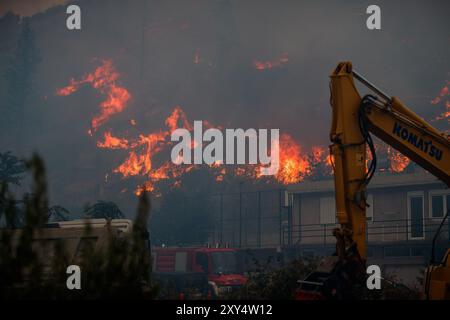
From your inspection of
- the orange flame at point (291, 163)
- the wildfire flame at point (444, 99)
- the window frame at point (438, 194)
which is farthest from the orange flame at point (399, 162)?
the window frame at point (438, 194)

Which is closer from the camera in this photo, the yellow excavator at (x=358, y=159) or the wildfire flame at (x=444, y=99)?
the yellow excavator at (x=358, y=159)

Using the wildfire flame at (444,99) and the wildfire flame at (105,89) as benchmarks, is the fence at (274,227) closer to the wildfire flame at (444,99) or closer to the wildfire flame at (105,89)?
the wildfire flame at (444,99)

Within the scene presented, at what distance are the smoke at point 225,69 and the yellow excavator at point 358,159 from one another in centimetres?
7900

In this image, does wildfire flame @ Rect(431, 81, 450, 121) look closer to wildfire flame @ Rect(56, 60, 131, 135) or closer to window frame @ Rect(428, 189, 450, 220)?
window frame @ Rect(428, 189, 450, 220)

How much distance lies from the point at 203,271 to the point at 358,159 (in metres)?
18.1

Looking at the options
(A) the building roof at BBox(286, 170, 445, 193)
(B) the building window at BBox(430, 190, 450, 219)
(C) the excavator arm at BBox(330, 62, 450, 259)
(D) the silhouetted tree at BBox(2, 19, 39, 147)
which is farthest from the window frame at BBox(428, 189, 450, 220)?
(D) the silhouetted tree at BBox(2, 19, 39, 147)

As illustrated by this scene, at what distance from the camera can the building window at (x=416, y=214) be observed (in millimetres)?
42500

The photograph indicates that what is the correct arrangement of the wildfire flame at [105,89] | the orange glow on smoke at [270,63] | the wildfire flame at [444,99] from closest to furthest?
1. the wildfire flame at [444,99]
2. the wildfire flame at [105,89]
3. the orange glow on smoke at [270,63]

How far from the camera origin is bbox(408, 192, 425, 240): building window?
4250cm

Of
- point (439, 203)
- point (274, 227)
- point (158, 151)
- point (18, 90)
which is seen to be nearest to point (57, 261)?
point (439, 203)

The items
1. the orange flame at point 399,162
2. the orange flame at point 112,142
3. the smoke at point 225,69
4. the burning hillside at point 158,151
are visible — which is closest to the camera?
the orange flame at point 399,162

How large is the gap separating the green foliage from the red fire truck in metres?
20.6

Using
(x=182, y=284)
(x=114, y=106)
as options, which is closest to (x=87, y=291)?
(x=182, y=284)
